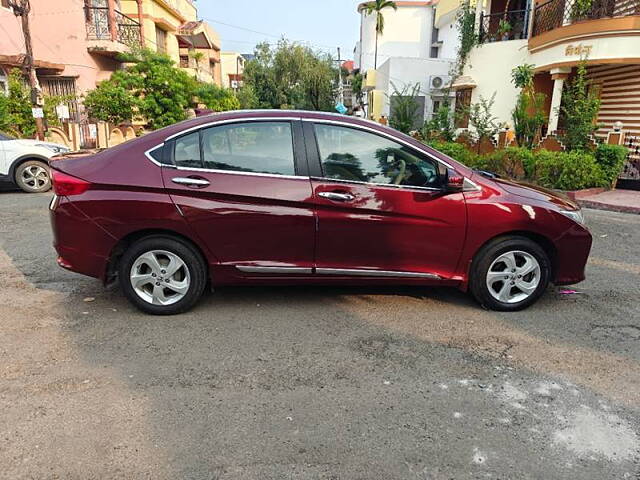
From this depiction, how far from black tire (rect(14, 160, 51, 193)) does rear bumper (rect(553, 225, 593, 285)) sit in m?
9.83

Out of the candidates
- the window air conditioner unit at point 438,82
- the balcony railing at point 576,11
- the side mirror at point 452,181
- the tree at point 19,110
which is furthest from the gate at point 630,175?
the tree at point 19,110

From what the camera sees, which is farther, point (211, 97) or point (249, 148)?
point (211, 97)

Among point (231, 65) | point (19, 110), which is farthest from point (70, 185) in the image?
point (231, 65)

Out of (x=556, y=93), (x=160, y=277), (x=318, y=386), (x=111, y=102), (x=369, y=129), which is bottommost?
(x=318, y=386)

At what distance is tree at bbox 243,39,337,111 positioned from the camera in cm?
4078

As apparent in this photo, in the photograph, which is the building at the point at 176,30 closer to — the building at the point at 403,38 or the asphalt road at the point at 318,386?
the building at the point at 403,38

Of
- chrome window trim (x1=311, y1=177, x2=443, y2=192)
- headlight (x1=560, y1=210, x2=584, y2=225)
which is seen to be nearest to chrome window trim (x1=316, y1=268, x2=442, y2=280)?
chrome window trim (x1=311, y1=177, x2=443, y2=192)

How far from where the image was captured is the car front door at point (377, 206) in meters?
4.07

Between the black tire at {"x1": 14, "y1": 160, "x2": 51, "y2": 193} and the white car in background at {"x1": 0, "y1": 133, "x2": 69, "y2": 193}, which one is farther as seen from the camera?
the black tire at {"x1": 14, "y1": 160, "x2": 51, "y2": 193}

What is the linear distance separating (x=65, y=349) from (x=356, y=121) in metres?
2.89

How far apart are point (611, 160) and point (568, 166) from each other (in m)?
1.13

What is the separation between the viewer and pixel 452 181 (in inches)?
160

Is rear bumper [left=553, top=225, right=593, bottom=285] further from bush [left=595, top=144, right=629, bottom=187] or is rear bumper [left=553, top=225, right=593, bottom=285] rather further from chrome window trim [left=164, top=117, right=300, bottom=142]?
bush [left=595, top=144, right=629, bottom=187]

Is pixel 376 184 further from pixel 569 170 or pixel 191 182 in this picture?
pixel 569 170
